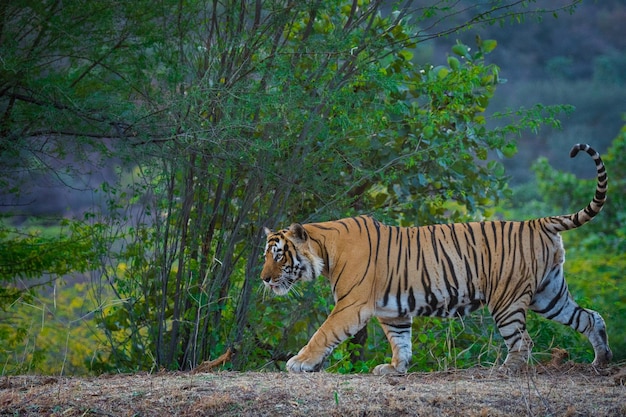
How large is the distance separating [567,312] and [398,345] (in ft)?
3.86

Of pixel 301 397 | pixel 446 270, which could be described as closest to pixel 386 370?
pixel 446 270

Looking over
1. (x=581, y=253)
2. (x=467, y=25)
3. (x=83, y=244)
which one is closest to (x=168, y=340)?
(x=83, y=244)

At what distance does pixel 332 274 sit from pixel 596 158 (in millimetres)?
1904

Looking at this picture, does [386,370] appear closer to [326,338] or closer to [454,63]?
[326,338]

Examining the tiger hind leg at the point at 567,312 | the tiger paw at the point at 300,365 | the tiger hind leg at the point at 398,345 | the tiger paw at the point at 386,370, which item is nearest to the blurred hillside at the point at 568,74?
the tiger hind leg at the point at 567,312

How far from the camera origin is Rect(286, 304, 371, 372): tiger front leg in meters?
5.56

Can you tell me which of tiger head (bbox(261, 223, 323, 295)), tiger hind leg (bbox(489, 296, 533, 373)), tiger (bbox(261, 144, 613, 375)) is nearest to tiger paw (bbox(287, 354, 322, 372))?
tiger (bbox(261, 144, 613, 375))

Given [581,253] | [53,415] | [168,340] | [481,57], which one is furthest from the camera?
[581,253]

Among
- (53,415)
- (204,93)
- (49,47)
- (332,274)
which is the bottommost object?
(53,415)

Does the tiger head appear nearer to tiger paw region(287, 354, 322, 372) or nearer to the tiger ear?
the tiger ear

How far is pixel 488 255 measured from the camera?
5926mm

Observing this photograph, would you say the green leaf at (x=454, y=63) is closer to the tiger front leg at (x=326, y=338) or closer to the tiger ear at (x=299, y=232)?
the tiger ear at (x=299, y=232)

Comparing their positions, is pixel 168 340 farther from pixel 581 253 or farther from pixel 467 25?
pixel 581 253

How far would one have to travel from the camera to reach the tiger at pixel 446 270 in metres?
5.78
